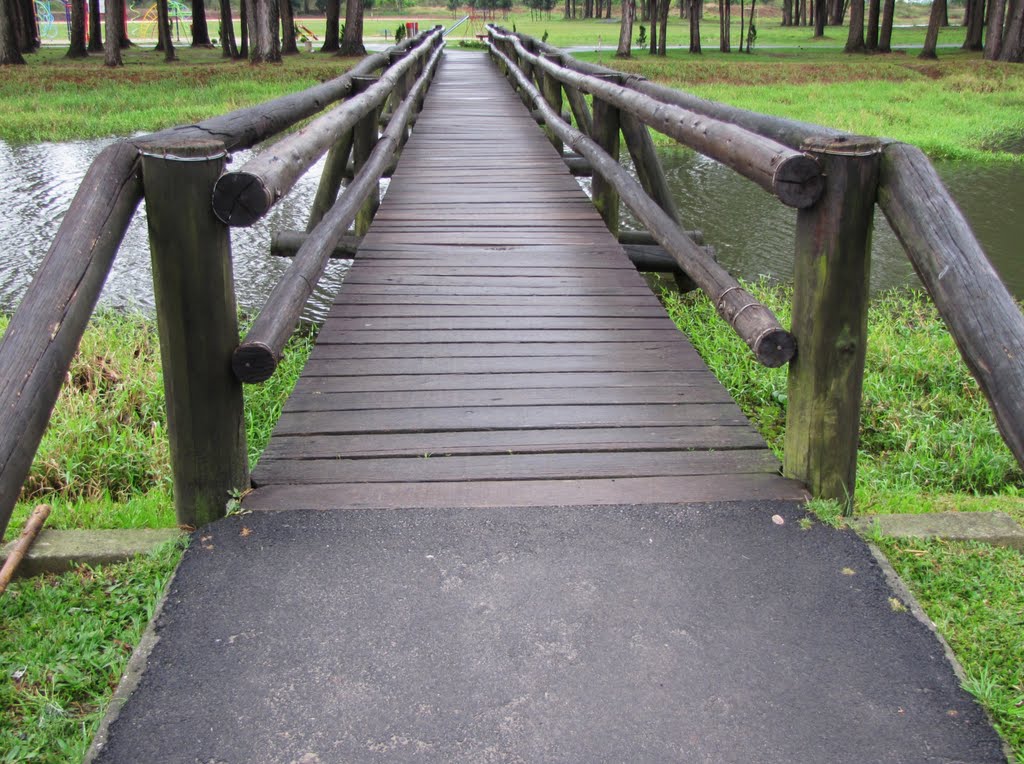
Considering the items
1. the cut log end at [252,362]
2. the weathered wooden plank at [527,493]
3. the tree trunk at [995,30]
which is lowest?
the weathered wooden plank at [527,493]

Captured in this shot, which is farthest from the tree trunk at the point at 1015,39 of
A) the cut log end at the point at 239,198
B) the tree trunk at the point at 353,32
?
the cut log end at the point at 239,198

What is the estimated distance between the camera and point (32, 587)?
2.51m

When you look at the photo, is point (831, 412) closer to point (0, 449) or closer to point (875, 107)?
point (0, 449)

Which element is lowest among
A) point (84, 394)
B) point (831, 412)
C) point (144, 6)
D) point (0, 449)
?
point (84, 394)

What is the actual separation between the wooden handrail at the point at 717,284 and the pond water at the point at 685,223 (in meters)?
3.11

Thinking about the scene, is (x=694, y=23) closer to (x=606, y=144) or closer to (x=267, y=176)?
(x=606, y=144)

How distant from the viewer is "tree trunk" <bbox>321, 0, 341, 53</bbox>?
3209 cm

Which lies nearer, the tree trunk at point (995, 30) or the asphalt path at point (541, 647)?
the asphalt path at point (541, 647)

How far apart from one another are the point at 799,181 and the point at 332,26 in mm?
33042

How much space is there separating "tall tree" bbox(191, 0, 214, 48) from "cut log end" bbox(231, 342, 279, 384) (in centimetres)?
3899

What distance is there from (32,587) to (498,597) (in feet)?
4.07

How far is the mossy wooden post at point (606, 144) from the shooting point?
21.4 feet

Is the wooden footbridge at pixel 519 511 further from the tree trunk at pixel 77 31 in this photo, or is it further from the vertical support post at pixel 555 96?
the tree trunk at pixel 77 31

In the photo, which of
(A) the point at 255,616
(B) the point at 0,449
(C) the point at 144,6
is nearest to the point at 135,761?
(A) the point at 255,616
